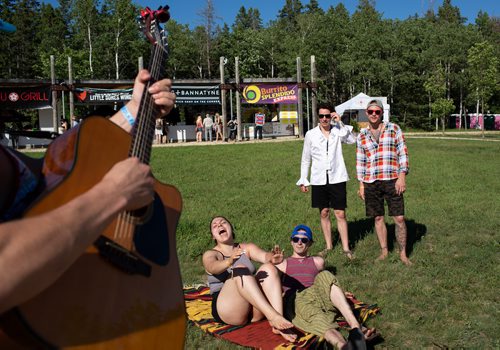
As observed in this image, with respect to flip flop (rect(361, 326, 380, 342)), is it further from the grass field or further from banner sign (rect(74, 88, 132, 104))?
banner sign (rect(74, 88, 132, 104))

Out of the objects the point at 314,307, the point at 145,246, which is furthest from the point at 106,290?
the point at 314,307

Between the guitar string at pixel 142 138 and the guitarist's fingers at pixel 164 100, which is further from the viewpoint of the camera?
the guitarist's fingers at pixel 164 100

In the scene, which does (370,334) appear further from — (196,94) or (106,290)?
(196,94)

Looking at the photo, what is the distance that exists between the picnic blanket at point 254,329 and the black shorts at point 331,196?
1950 mm

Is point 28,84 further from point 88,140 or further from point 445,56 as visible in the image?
point 445,56

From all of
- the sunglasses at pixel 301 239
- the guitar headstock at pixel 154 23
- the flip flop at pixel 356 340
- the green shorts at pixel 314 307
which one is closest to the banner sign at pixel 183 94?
the sunglasses at pixel 301 239

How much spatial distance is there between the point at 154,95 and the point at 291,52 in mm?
58526

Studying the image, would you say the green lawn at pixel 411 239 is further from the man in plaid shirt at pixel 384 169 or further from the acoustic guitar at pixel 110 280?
the acoustic guitar at pixel 110 280

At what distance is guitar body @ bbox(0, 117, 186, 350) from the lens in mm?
1313

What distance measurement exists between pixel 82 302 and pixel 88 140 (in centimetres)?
52

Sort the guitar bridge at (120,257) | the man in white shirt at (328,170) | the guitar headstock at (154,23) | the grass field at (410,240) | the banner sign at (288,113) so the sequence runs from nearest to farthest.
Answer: the guitar bridge at (120,257)
the guitar headstock at (154,23)
the grass field at (410,240)
the man in white shirt at (328,170)
the banner sign at (288,113)

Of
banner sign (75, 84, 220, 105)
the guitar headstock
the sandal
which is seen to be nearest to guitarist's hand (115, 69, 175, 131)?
the guitar headstock

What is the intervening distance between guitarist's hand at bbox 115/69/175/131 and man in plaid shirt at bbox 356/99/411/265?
460 cm

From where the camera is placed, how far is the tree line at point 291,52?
52.5m
